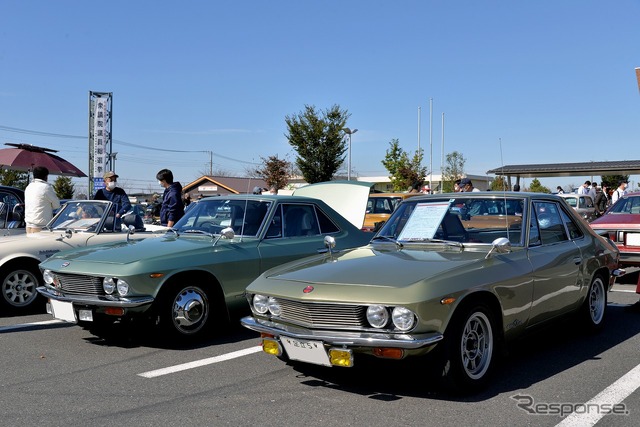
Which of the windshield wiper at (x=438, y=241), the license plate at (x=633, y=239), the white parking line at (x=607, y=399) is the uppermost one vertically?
the windshield wiper at (x=438, y=241)

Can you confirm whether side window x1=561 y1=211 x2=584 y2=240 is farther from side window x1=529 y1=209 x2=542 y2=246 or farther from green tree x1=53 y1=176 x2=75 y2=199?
green tree x1=53 y1=176 x2=75 y2=199

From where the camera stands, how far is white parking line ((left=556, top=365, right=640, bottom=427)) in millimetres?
3945

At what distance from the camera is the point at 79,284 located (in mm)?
5988

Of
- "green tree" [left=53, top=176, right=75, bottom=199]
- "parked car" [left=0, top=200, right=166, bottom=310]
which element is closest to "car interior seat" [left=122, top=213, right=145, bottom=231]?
"parked car" [left=0, top=200, right=166, bottom=310]

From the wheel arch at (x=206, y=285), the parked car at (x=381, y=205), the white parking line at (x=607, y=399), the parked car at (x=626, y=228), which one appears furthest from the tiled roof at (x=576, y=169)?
the white parking line at (x=607, y=399)

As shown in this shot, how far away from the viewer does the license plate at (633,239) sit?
382 inches

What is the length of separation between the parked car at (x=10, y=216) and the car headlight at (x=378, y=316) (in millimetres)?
7134

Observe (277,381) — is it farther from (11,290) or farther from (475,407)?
(11,290)

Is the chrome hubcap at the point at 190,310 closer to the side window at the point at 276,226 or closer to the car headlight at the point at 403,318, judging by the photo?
the side window at the point at 276,226

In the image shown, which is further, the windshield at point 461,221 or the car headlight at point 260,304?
the windshield at point 461,221

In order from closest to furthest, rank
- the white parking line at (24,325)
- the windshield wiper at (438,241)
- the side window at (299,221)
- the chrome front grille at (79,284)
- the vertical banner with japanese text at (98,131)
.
Answer: the windshield wiper at (438,241) → the chrome front grille at (79,284) → the white parking line at (24,325) → the side window at (299,221) → the vertical banner with japanese text at (98,131)

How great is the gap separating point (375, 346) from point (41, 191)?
6621 mm

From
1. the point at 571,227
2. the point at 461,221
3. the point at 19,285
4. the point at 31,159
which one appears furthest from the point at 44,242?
the point at 31,159

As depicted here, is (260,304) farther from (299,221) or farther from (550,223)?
(550,223)
